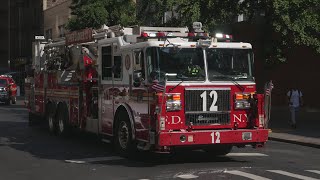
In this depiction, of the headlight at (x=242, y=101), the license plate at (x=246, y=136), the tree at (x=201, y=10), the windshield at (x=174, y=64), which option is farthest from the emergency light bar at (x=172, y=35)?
the tree at (x=201, y=10)

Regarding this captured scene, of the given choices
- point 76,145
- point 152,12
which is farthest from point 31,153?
point 152,12

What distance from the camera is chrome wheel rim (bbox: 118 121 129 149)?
1205cm

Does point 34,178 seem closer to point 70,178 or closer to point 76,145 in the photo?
point 70,178

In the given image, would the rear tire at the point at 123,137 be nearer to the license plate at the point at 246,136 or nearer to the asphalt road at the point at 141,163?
the asphalt road at the point at 141,163

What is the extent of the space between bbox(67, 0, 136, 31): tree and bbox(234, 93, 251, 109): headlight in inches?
660

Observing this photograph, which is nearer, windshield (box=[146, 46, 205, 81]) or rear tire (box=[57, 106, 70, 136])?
windshield (box=[146, 46, 205, 81])

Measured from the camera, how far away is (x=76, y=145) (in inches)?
581

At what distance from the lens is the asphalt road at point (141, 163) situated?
9984mm

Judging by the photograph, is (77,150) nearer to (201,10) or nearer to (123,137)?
(123,137)

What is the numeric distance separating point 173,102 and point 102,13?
17.2 m

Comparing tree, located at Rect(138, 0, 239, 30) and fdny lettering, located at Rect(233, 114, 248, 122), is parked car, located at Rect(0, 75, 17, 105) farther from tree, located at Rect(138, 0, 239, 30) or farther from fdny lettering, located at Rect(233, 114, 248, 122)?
fdny lettering, located at Rect(233, 114, 248, 122)

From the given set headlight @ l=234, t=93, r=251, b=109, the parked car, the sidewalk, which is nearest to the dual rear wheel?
headlight @ l=234, t=93, r=251, b=109

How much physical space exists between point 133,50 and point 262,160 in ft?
12.1

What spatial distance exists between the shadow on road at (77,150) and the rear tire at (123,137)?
0.62ft
